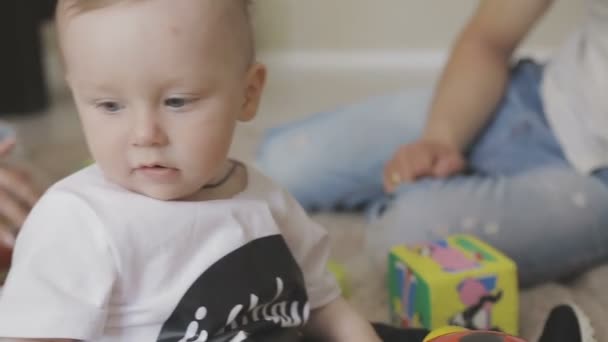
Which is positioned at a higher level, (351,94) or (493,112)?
(493,112)

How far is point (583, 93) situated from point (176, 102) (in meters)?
0.71

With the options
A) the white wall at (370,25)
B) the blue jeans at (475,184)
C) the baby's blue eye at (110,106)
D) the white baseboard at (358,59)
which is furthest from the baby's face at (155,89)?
the white baseboard at (358,59)

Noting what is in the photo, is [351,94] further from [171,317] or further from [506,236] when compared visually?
[171,317]

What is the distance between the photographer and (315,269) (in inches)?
25.1

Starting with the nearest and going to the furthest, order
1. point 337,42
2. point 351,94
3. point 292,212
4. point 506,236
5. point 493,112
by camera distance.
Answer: point 292,212
point 506,236
point 493,112
point 351,94
point 337,42

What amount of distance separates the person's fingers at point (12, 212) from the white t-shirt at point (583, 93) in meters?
0.69

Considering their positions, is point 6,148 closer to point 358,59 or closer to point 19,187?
point 19,187

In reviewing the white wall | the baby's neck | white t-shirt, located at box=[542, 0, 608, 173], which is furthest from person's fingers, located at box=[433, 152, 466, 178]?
the white wall

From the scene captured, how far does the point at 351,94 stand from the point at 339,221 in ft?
3.49

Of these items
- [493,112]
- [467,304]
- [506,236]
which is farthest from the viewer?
[493,112]

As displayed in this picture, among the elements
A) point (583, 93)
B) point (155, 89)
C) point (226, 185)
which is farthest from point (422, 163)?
point (155, 89)

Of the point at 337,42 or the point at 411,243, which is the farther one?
the point at 337,42

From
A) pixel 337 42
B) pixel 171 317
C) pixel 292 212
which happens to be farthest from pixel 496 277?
pixel 337 42

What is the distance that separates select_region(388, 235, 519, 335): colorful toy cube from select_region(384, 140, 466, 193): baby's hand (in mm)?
191
